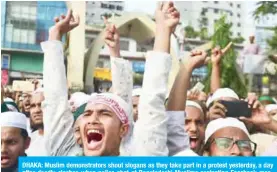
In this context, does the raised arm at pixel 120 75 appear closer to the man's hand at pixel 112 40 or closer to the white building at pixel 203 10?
the man's hand at pixel 112 40

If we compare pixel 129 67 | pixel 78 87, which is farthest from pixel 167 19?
pixel 78 87

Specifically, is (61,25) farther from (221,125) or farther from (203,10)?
(203,10)

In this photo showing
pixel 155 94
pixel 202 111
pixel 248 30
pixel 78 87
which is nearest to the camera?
pixel 155 94

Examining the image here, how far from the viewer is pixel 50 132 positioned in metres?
2.49

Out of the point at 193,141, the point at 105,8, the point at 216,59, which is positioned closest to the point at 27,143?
the point at 193,141

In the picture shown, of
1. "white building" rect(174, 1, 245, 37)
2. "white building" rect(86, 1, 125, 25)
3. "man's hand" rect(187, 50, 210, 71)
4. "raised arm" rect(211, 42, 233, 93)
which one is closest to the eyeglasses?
"man's hand" rect(187, 50, 210, 71)

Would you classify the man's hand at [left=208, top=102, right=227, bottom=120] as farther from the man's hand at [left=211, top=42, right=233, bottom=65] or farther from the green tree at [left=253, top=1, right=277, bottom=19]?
the green tree at [left=253, top=1, right=277, bottom=19]

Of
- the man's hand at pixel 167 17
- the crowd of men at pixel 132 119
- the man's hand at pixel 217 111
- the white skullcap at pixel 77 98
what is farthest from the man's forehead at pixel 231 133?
the white skullcap at pixel 77 98

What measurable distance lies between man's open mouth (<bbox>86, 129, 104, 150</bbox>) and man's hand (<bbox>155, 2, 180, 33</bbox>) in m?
0.55

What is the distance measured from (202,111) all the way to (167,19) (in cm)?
67

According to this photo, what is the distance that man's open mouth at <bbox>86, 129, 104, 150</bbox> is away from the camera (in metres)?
2.42

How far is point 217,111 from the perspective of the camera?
301cm

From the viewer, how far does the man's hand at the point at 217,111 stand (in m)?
3.00

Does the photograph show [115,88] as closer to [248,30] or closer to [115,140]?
[115,140]
